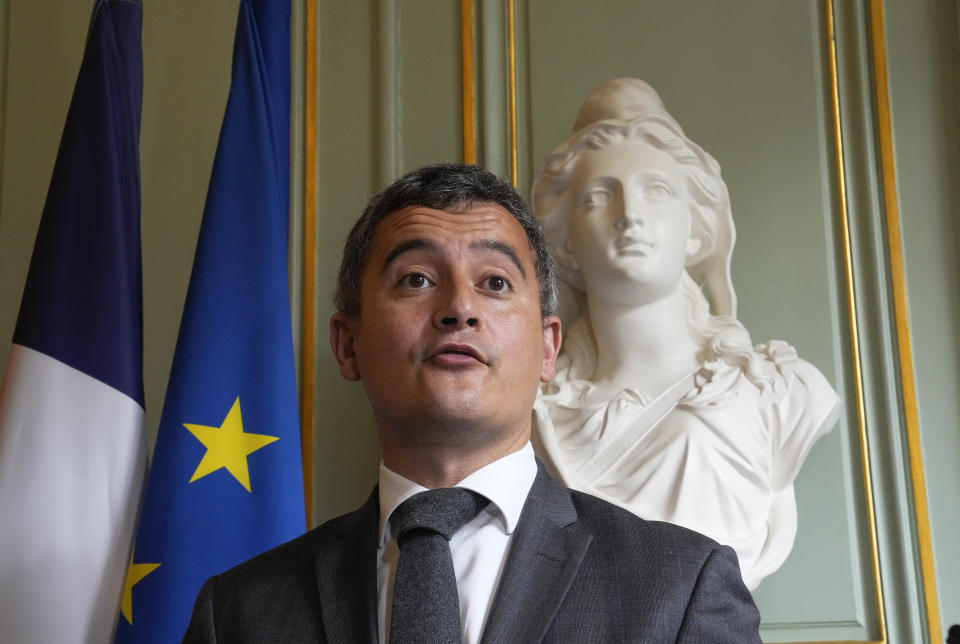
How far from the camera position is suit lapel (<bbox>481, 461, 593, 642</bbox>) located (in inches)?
46.1

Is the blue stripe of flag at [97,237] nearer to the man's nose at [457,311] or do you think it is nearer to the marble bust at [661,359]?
the marble bust at [661,359]

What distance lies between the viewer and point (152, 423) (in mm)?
2656

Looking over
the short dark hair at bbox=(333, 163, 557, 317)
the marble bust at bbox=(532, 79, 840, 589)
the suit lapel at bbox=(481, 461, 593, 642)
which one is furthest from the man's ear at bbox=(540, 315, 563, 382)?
the marble bust at bbox=(532, 79, 840, 589)

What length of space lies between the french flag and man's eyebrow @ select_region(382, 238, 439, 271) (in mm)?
871

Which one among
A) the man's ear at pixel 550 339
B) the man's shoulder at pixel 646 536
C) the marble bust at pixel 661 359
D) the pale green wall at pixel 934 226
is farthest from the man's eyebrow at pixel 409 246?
the pale green wall at pixel 934 226

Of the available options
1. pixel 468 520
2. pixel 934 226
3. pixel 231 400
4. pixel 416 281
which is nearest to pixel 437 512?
pixel 468 520

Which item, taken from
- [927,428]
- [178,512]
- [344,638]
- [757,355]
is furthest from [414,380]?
[927,428]

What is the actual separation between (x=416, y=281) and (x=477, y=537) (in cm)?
34

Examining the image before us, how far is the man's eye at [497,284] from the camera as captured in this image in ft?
4.66

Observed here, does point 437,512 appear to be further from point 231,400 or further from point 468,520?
point 231,400

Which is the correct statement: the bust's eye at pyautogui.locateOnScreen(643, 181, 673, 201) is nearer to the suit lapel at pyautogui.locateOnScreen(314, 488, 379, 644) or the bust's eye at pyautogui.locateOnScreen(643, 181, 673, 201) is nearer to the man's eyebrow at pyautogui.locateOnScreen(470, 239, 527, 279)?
the man's eyebrow at pyautogui.locateOnScreen(470, 239, 527, 279)

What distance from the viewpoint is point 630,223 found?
2170 mm

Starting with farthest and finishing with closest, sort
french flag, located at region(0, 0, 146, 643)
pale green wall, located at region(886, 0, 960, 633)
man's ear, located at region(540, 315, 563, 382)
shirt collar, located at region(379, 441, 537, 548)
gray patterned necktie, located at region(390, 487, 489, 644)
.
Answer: pale green wall, located at region(886, 0, 960, 633) → french flag, located at region(0, 0, 146, 643) → man's ear, located at region(540, 315, 563, 382) → shirt collar, located at region(379, 441, 537, 548) → gray patterned necktie, located at region(390, 487, 489, 644)

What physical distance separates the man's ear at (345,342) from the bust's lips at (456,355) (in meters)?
0.19
